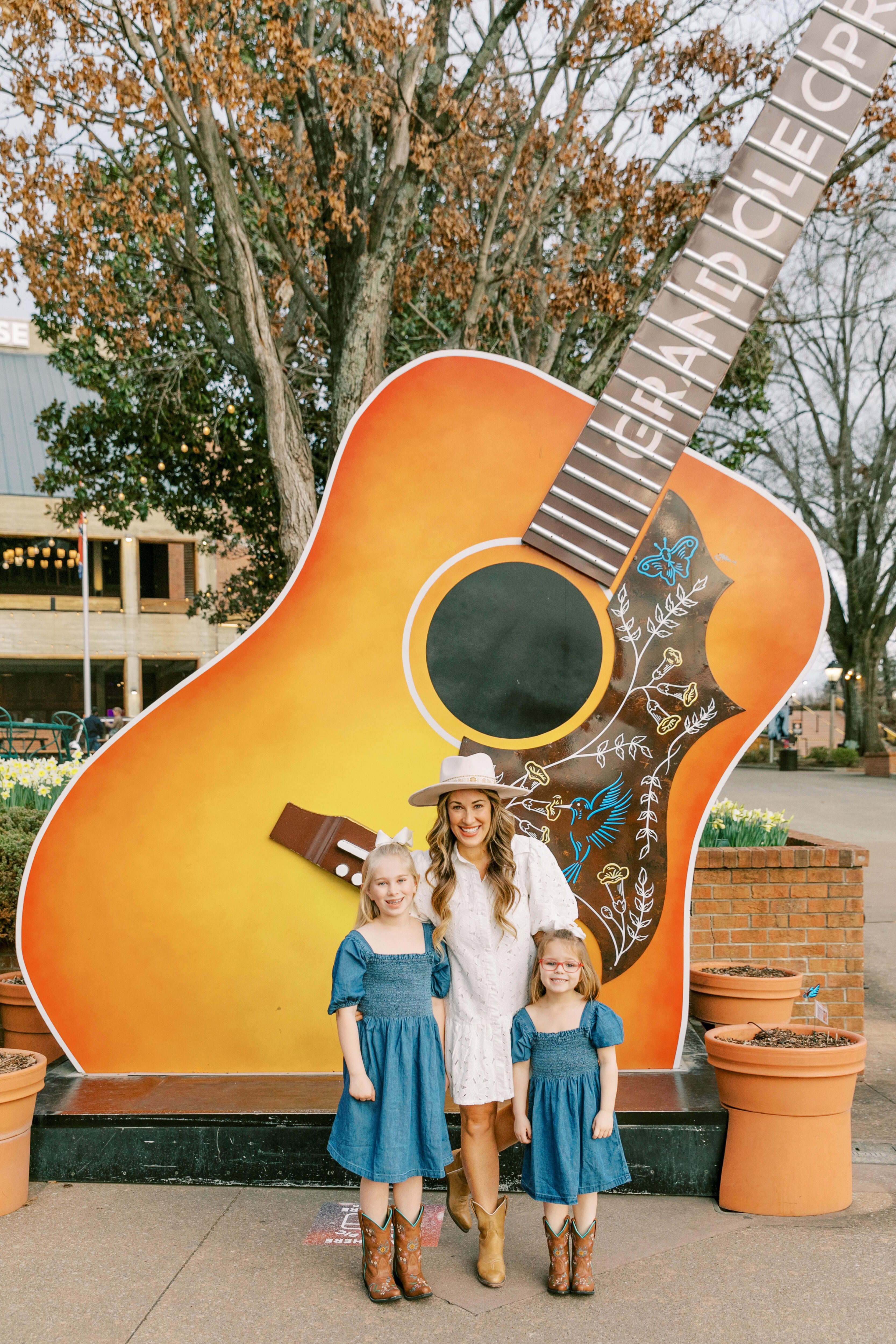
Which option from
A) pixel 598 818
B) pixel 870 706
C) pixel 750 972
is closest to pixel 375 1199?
pixel 598 818

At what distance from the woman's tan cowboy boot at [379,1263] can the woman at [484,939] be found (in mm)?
271

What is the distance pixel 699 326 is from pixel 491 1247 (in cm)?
331

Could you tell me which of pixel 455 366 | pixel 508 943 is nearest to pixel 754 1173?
pixel 508 943

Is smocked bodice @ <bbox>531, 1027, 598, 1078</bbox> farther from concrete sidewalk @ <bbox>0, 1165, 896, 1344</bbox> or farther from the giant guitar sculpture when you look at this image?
the giant guitar sculpture

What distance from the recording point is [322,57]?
759cm

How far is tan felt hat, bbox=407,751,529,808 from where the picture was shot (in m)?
3.15

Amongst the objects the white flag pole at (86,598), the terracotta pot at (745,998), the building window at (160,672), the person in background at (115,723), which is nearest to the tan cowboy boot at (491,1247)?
the terracotta pot at (745,998)

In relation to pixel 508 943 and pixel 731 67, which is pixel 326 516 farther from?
pixel 731 67

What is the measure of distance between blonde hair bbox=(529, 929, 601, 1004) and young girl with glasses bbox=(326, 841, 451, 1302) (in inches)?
12.0

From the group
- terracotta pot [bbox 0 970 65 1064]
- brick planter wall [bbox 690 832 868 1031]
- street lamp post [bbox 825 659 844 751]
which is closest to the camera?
terracotta pot [bbox 0 970 65 1064]

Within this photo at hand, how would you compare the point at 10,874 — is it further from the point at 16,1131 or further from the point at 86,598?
the point at 86,598

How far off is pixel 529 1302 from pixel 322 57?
7.71 m

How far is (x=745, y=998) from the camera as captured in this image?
4.46 meters

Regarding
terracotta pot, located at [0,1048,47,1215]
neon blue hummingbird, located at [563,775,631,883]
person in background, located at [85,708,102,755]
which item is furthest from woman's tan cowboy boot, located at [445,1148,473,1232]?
person in background, located at [85,708,102,755]
